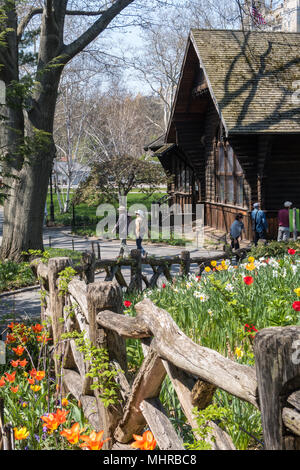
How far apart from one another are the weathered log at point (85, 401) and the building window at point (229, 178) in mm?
15767

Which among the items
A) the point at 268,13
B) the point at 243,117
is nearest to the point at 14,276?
the point at 243,117

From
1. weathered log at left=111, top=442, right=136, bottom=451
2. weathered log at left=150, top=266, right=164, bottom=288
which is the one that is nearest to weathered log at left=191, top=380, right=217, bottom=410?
weathered log at left=111, top=442, right=136, bottom=451

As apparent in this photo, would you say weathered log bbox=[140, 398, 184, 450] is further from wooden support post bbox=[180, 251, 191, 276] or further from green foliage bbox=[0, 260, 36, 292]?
green foliage bbox=[0, 260, 36, 292]

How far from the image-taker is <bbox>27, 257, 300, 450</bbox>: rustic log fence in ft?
5.55

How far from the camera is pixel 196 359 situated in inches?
90.0

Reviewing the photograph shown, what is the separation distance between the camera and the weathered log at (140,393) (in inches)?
113

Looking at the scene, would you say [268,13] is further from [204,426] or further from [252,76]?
[204,426]

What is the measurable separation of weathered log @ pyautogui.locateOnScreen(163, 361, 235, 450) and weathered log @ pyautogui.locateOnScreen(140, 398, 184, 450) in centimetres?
19

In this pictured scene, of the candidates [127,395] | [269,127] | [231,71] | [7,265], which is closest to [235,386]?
[127,395]

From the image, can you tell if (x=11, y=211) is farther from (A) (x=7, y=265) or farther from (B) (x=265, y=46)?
(B) (x=265, y=46)

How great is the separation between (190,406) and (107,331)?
1.08 metres

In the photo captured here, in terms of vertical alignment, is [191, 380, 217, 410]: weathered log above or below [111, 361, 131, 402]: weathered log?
above
